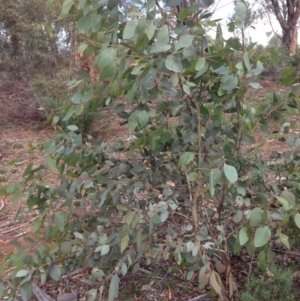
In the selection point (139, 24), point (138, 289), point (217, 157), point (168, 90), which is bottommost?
point (138, 289)

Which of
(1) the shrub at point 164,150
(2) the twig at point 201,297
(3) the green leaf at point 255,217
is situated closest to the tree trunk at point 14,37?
(1) the shrub at point 164,150

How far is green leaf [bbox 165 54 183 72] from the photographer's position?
96cm

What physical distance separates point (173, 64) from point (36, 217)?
2.24m

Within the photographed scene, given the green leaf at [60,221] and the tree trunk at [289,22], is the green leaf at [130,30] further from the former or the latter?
the tree trunk at [289,22]

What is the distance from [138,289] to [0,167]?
10.1ft

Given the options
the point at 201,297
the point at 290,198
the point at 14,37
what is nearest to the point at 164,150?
the point at 290,198

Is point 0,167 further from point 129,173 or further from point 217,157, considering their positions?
point 217,157

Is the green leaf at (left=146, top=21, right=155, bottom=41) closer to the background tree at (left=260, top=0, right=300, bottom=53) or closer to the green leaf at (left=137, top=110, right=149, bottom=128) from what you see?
the green leaf at (left=137, top=110, right=149, bottom=128)

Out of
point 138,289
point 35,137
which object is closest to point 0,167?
point 35,137

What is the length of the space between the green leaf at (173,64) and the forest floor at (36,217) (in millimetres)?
524

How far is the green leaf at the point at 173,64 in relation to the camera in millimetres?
964

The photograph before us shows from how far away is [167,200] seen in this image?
4.29 feet

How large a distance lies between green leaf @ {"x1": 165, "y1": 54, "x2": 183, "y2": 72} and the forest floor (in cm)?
52

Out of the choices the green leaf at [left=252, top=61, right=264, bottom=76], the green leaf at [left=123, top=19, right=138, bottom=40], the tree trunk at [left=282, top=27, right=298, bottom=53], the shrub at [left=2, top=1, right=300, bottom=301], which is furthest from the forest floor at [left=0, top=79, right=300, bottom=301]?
the tree trunk at [left=282, top=27, right=298, bottom=53]
